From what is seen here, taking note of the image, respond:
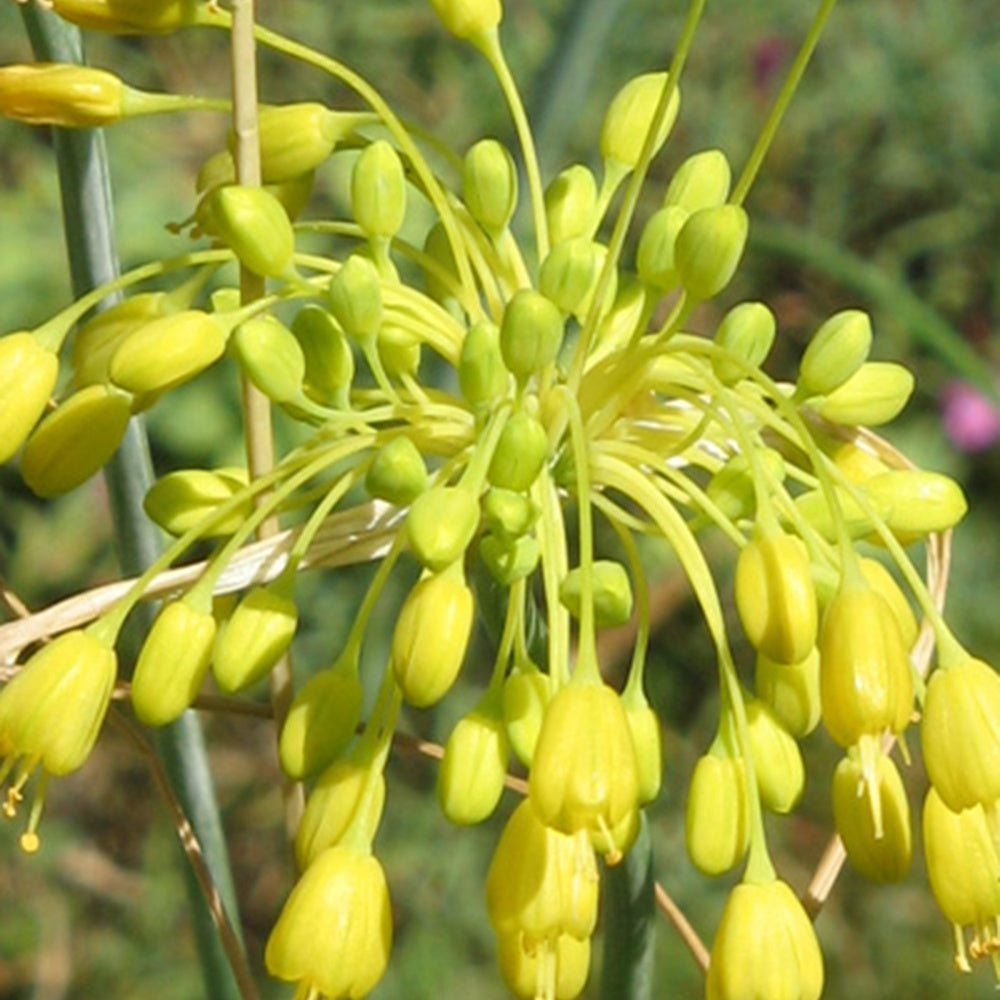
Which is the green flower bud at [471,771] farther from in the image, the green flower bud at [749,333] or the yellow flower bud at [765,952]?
the green flower bud at [749,333]

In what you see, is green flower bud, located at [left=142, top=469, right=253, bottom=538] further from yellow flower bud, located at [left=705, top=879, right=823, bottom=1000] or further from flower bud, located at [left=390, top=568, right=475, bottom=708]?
yellow flower bud, located at [left=705, top=879, right=823, bottom=1000]

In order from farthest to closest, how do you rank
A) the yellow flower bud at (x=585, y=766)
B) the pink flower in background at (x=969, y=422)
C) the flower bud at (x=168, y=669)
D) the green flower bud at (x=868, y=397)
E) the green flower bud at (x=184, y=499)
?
the pink flower in background at (x=969, y=422) < the green flower bud at (x=868, y=397) < the green flower bud at (x=184, y=499) < the flower bud at (x=168, y=669) < the yellow flower bud at (x=585, y=766)

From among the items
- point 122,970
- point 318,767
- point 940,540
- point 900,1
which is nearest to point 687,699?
point 122,970

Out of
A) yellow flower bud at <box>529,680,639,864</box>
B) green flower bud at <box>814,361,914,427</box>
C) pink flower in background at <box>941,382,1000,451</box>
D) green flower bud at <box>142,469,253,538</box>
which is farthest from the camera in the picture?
pink flower in background at <box>941,382,1000,451</box>

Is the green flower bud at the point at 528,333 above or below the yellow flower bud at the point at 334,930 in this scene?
above

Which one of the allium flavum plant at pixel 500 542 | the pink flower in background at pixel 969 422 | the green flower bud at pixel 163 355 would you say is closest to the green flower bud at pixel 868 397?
the allium flavum plant at pixel 500 542

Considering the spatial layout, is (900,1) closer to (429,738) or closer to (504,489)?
(429,738)

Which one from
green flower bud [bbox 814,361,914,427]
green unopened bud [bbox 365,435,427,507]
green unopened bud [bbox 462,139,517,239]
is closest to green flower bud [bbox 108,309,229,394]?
green unopened bud [bbox 365,435,427,507]
